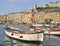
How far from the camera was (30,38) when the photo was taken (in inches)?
2479

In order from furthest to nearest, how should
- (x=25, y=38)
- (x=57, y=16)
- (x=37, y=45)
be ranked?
(x=57, y=16), (x=25, y=38), (x=37, y=45)

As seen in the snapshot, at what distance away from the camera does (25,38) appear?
64.2 meters

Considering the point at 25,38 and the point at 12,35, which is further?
the point at 12,35

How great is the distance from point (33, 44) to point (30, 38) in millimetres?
2156

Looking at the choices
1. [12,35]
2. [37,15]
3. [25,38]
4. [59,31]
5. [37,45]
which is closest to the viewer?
[37,45]

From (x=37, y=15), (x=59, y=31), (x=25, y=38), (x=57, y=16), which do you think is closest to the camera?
(x=25, y=38)

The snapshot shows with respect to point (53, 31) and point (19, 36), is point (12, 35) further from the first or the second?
point (53, 31)

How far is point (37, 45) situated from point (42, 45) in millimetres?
1069

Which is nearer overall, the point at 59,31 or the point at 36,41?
the point at 36,41

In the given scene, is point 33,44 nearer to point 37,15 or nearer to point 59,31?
point 59,31

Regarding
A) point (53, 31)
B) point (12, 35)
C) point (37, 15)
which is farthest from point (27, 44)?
point (37, 15)

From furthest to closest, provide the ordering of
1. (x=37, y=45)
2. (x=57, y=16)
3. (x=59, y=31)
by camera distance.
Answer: (x=57, y=16)
(x=59, y=31)
(x=37, y=45)

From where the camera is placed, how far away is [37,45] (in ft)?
196

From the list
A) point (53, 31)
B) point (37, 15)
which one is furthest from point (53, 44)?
point (37, 15)
